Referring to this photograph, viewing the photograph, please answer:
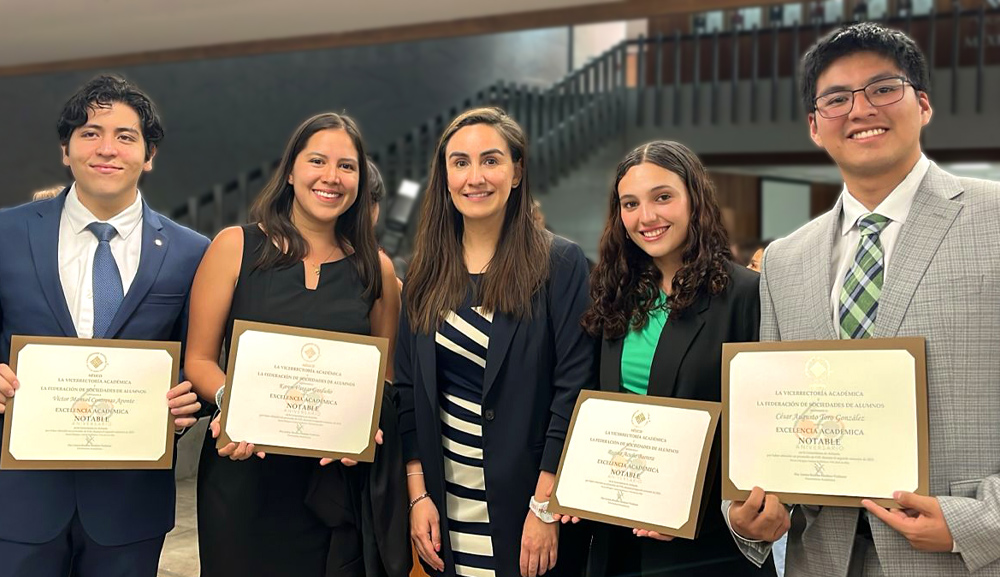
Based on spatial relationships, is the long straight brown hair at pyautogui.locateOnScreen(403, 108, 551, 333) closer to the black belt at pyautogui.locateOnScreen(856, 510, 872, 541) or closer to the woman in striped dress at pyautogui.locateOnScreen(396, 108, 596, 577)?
the woman in striped dress at pyautogui.locateOnScreen(396, 108, 596, 577)

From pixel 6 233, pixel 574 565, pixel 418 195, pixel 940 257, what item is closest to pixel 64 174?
pixel 418 195

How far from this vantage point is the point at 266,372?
1.91 meters

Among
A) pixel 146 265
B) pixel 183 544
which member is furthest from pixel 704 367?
pixel 183 544

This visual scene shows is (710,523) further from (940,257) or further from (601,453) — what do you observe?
(940,257)

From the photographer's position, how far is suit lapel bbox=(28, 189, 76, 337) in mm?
1931

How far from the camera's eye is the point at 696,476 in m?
1.68

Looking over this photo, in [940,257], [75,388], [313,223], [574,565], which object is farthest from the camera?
[313,223]

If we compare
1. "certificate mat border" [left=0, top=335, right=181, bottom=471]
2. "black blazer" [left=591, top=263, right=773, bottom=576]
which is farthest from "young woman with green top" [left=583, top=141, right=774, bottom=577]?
"certificate mat border" [left=0, top=335, right=181, bottom=471]

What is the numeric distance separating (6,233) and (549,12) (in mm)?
3688

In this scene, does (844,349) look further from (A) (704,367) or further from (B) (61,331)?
(B) (61,331)

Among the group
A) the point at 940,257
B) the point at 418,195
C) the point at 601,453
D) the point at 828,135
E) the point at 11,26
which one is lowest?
the point at 601,453

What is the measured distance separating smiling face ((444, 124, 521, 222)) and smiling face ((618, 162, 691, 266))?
12.1 inches

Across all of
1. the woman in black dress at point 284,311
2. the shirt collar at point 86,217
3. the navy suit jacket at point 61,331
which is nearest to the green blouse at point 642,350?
the woman in black dress at point 284,311

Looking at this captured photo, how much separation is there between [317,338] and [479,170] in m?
0.52
